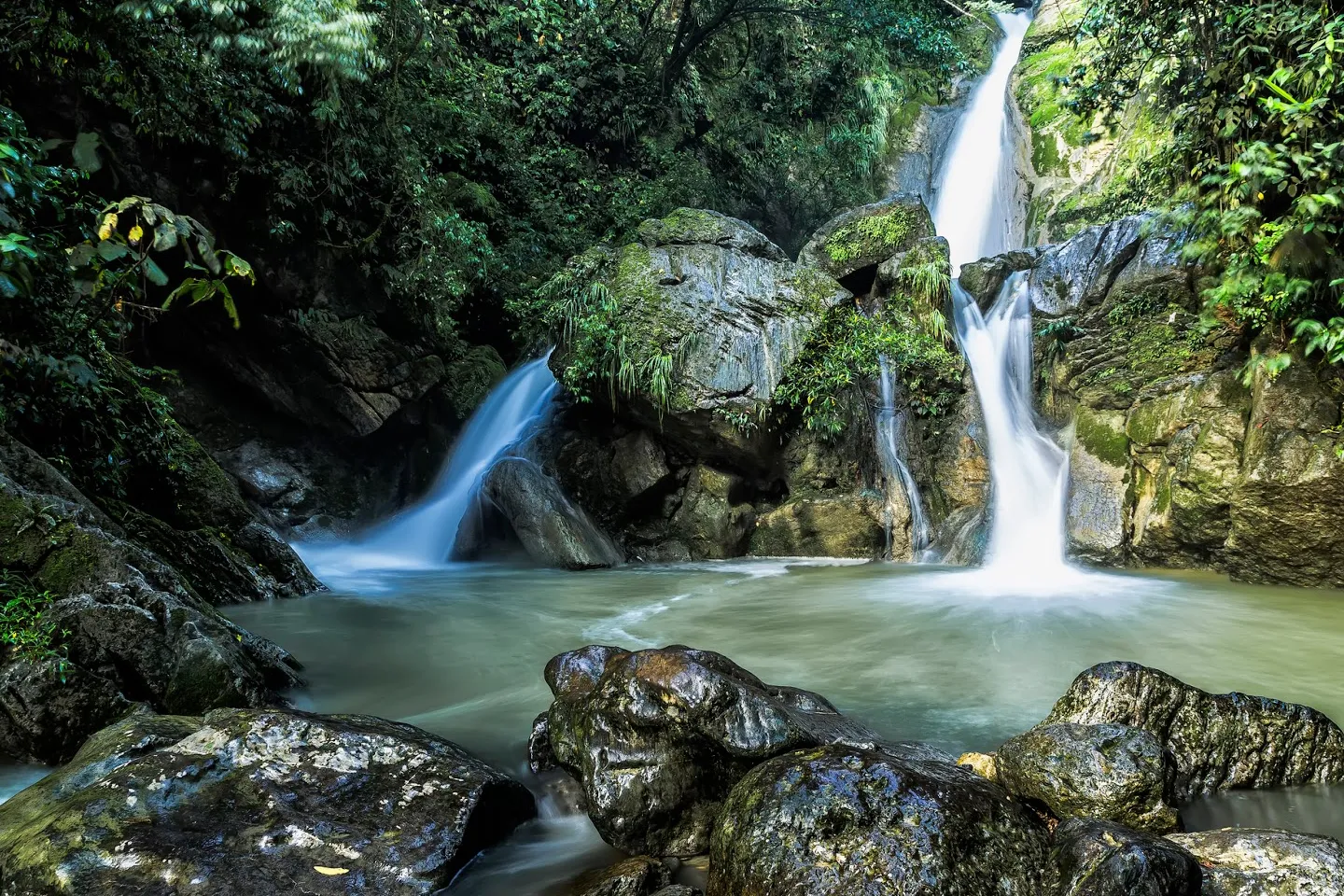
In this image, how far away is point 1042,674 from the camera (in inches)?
199

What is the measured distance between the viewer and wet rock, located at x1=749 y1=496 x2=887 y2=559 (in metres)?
10.3

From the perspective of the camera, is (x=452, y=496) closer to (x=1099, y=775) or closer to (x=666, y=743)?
(x=666, y=743)

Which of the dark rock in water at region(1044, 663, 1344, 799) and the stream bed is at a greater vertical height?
the dark rock in water at region(1044, 663, 1344, 799)

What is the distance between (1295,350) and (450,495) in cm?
1016

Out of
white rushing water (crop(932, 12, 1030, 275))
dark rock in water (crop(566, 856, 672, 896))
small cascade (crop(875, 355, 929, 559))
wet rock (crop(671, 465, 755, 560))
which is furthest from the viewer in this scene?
white rushing water (crop(932, 12, 1030, 275))

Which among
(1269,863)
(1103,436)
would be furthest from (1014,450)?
(1269,863)

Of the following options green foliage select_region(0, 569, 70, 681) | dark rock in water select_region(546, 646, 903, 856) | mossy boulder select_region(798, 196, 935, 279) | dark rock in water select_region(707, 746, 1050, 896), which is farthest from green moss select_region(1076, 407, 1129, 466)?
green foliage select_region(0, 569, 70, 681)

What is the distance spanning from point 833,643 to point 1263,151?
5.54 m

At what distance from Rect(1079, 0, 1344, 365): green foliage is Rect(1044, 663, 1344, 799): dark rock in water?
463 centimetres

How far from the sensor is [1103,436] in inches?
360

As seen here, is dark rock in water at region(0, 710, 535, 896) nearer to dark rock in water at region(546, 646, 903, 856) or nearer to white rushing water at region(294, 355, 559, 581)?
dark rock in water at region(546, 646, 903, 856)

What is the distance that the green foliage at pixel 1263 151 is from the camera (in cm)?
635

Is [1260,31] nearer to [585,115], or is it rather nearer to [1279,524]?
[1279,524]

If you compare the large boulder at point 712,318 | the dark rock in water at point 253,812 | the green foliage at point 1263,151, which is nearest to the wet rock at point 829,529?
the large boulder at point 712,318
